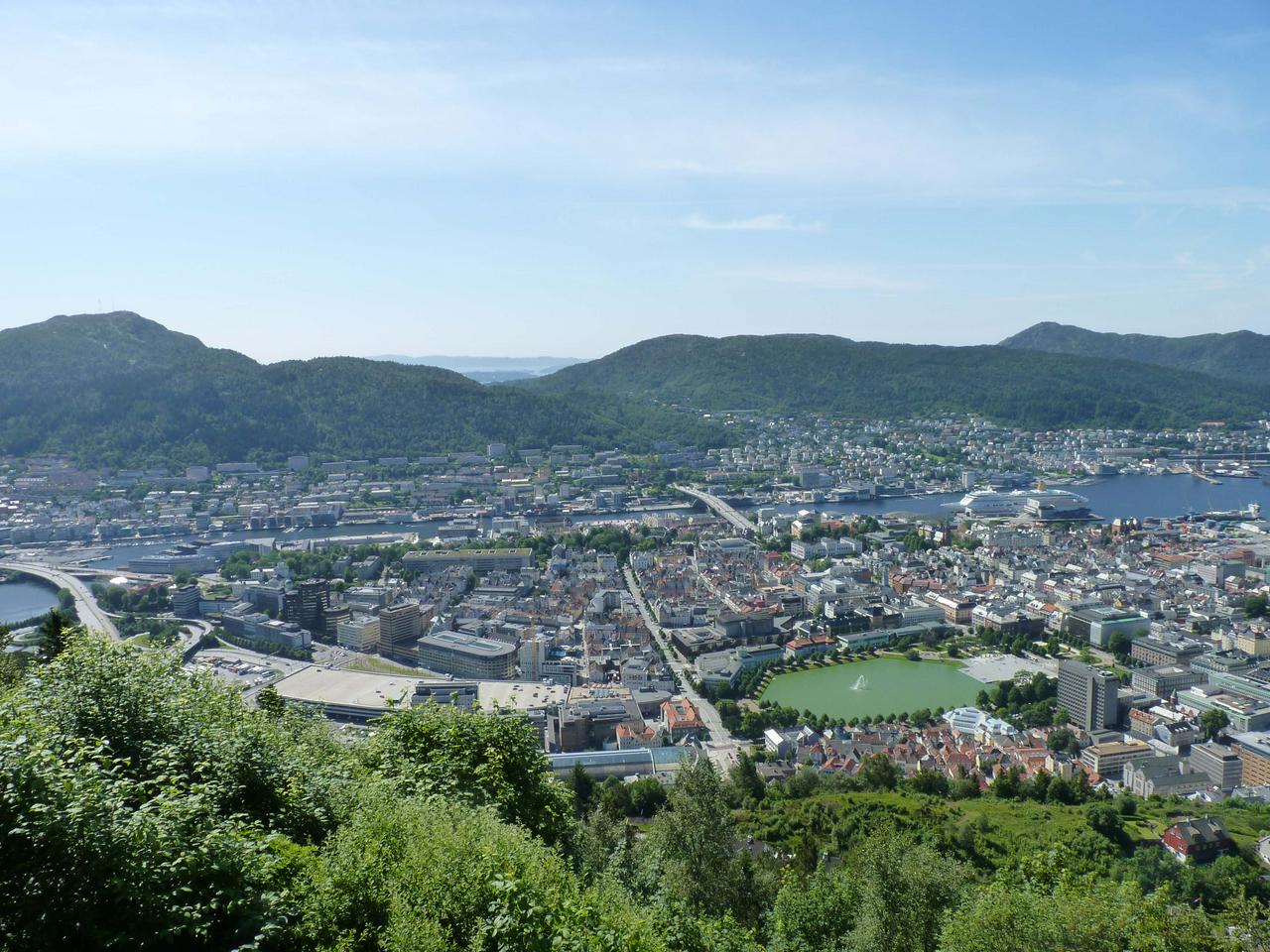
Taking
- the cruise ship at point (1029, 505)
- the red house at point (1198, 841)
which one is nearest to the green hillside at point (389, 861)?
the red house at point (1198, 841)

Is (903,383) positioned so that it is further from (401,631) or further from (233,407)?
(401,631)

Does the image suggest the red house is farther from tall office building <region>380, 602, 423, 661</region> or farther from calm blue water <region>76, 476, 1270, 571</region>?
calm blue water <region>76, 476, 1270, 571</region>

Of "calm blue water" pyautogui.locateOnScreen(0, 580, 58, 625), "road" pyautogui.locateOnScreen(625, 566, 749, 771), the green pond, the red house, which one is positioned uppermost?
"calm blue water" pyautogui.locateOnScreen(0, 580, 58, 625)

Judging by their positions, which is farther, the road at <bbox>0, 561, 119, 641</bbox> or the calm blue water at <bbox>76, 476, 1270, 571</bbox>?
the calm blue water at <bbox>76, 476, 1270, 571</bbox>

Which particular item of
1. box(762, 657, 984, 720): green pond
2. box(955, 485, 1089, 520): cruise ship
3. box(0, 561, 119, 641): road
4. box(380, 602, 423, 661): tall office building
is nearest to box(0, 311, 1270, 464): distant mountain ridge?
box(0, 561, 119, 641): road

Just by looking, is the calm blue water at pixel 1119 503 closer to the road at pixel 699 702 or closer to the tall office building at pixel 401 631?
the tall office building at pixel 401 631
